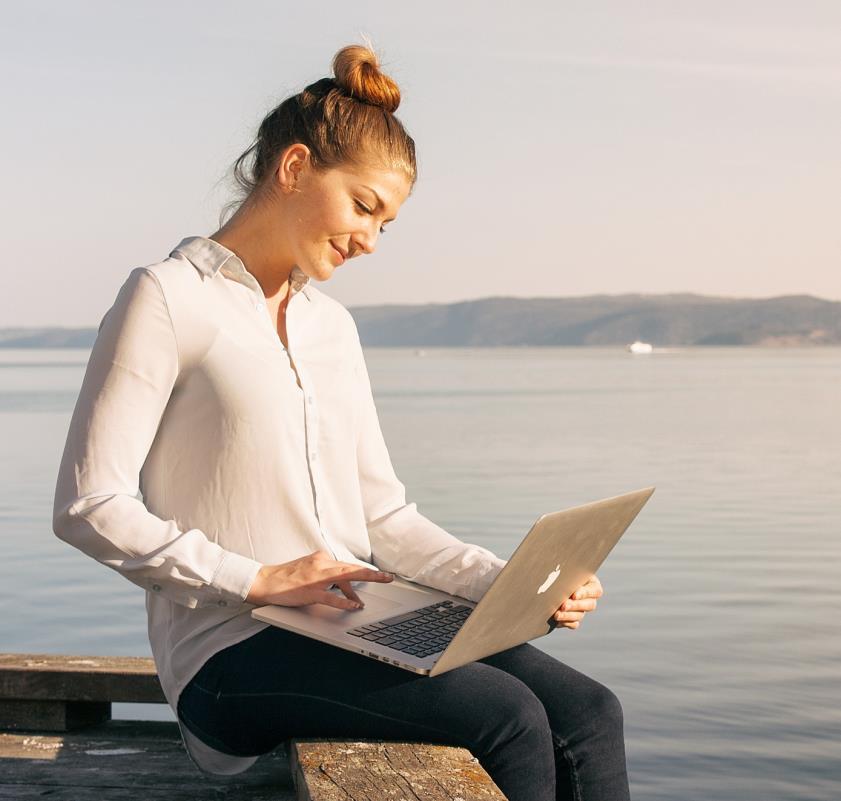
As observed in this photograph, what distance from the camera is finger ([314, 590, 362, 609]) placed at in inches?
78.7

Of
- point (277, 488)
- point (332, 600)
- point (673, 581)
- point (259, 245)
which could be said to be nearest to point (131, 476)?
point (277, 488)

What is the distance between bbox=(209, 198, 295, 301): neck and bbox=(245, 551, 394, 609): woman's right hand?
1.57 feet

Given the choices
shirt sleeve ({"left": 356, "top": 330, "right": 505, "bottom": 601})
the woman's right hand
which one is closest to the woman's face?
shirt sleeve ({"left": 356, "top": 330, "right": 505, "bottom": 601})

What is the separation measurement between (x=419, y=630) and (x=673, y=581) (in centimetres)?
576

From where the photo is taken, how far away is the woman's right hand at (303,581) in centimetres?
199

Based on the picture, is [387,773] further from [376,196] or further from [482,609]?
[376,196]

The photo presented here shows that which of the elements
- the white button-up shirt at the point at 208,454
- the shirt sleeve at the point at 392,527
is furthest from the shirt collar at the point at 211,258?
the shirt sleeve at the point at 392,527

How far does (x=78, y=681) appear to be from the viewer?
2662mm

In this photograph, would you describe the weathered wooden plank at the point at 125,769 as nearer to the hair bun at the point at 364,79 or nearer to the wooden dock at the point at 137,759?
the wooden dock at the point at 137,759

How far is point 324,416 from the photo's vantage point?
221 centimetres

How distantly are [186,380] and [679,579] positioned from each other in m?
5.94

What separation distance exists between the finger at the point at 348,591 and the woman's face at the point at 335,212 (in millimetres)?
495

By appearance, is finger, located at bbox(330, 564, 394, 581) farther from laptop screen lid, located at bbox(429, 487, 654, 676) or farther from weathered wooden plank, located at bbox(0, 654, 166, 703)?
weathered wooden plank, located at bbox(0, 654, 166, 703)

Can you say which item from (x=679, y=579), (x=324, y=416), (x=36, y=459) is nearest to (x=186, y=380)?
(x=324, y=416)
